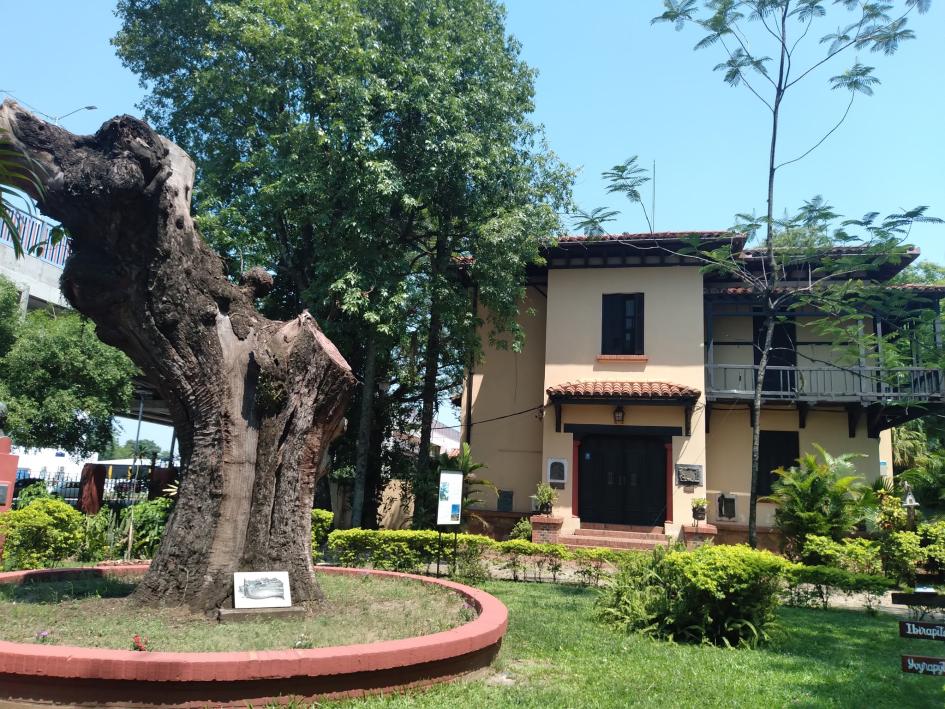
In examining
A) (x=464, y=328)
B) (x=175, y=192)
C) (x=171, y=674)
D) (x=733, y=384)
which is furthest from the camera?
(x=733, y=384)

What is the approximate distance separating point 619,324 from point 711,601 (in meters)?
11.6

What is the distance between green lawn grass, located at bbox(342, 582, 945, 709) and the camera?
5.14m

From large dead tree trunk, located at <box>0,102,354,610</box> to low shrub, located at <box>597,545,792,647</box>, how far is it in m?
3.82

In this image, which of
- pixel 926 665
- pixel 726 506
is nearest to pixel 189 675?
pixel 926 665

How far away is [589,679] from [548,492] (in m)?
11.4

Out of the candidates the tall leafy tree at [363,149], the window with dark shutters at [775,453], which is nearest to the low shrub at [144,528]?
the tall leafy tree at [363,149]

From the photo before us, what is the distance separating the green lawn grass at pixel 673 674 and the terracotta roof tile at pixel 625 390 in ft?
28.0

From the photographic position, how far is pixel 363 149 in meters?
13.8

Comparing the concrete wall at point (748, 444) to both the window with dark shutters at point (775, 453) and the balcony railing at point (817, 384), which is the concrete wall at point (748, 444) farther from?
the balcony railing at point (817, 384)

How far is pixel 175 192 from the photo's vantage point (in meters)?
6.42

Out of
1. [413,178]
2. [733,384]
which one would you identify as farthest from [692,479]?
[413,178]

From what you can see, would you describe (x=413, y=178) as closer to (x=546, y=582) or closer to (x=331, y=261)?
(x=331, y=261)

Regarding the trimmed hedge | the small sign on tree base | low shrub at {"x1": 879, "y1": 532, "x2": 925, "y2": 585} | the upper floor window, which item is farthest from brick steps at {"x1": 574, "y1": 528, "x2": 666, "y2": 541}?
the small sign on tree base

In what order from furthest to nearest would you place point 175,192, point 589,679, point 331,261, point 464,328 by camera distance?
point 464,328 < point 331,261 < point 175,192 < point 589,679
